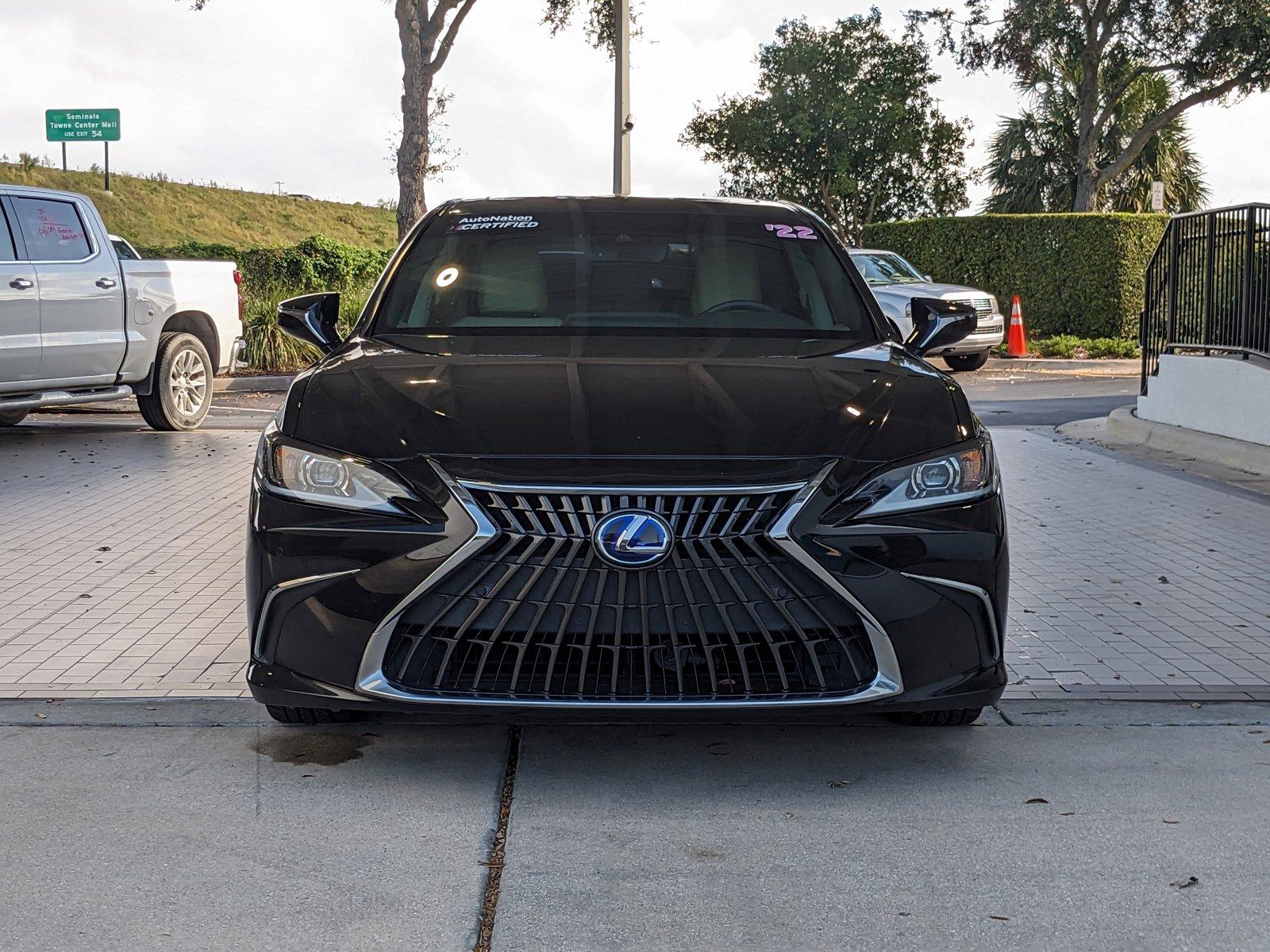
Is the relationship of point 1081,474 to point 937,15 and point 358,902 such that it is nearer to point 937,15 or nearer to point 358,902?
point 358,902

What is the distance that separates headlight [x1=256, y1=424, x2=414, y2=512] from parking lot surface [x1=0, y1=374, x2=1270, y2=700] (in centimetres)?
128

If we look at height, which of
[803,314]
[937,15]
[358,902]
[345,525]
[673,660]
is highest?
[937,15]

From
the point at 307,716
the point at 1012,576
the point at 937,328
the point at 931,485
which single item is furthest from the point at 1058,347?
the point at 307,716

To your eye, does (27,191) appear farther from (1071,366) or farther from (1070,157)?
(1070,157)

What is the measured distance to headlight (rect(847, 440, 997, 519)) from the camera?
148 inches

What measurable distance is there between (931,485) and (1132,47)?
28729mm

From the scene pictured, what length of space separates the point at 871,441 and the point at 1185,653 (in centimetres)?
215

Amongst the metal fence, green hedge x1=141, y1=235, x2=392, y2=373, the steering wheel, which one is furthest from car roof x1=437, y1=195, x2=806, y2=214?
green hedge x1=141, y1=235, x2=392, y2=373

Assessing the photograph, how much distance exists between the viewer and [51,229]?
1162 cm

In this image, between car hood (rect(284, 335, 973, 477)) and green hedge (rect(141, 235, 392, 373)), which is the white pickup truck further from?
car hood (rect(284, 335, 973, 477))

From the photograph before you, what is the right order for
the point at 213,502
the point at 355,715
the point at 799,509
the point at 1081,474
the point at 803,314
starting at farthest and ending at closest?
the point at 1081,474
the point at 213,502
the point at 803,314
the point at 355,715
the point at 799,509

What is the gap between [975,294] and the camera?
2086 centimetres

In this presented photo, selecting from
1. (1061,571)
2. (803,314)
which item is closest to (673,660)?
(803,314)

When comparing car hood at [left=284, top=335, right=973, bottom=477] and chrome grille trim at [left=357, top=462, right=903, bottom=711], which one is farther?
car hood at [left=284, top=335, right=973, bottom=477]
